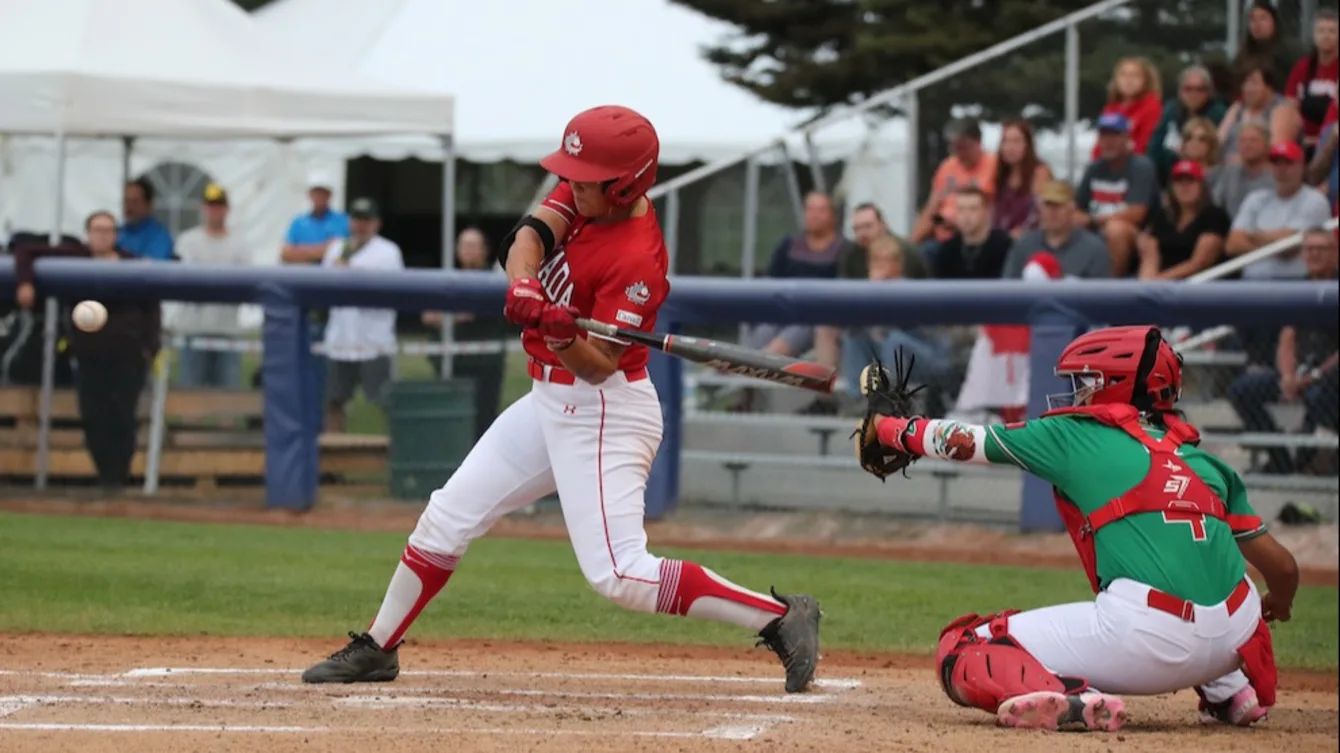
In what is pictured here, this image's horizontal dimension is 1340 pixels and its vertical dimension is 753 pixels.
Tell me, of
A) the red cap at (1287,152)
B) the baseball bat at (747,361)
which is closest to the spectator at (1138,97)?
the red cap at (1287,152)

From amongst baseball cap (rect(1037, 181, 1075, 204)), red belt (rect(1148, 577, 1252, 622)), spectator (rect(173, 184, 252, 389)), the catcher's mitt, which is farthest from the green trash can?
red belt (rect(1148, 577, 1252, 622))

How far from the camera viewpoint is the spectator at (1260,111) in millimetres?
11984

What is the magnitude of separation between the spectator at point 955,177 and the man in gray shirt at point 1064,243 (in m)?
1.14

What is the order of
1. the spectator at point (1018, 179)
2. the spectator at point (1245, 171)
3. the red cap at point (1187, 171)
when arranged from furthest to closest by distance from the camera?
1. the spectator at point (1018, 179)
2. the spectator at point (1245, 171)
3. the red cap at point (1187, 171)

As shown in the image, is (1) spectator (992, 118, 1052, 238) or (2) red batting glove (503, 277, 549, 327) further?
(1) spectator (992, 118, 1052, 238)

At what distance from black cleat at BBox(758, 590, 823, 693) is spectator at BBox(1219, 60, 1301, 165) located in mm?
7058

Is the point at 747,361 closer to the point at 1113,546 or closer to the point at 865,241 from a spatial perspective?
the point at 1113,546

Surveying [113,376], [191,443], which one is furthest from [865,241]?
[113,376]

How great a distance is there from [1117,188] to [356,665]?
7597 millimetres

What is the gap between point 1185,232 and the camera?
465 inches

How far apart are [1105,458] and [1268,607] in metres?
0.90

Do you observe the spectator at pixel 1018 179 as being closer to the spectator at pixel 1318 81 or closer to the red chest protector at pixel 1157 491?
the spectator at pixel 1318 81

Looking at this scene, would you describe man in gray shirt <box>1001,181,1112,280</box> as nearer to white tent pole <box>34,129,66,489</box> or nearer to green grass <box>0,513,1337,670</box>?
green grass <box>0,513,1337,670</box>

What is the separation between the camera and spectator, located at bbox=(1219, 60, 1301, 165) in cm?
1198
